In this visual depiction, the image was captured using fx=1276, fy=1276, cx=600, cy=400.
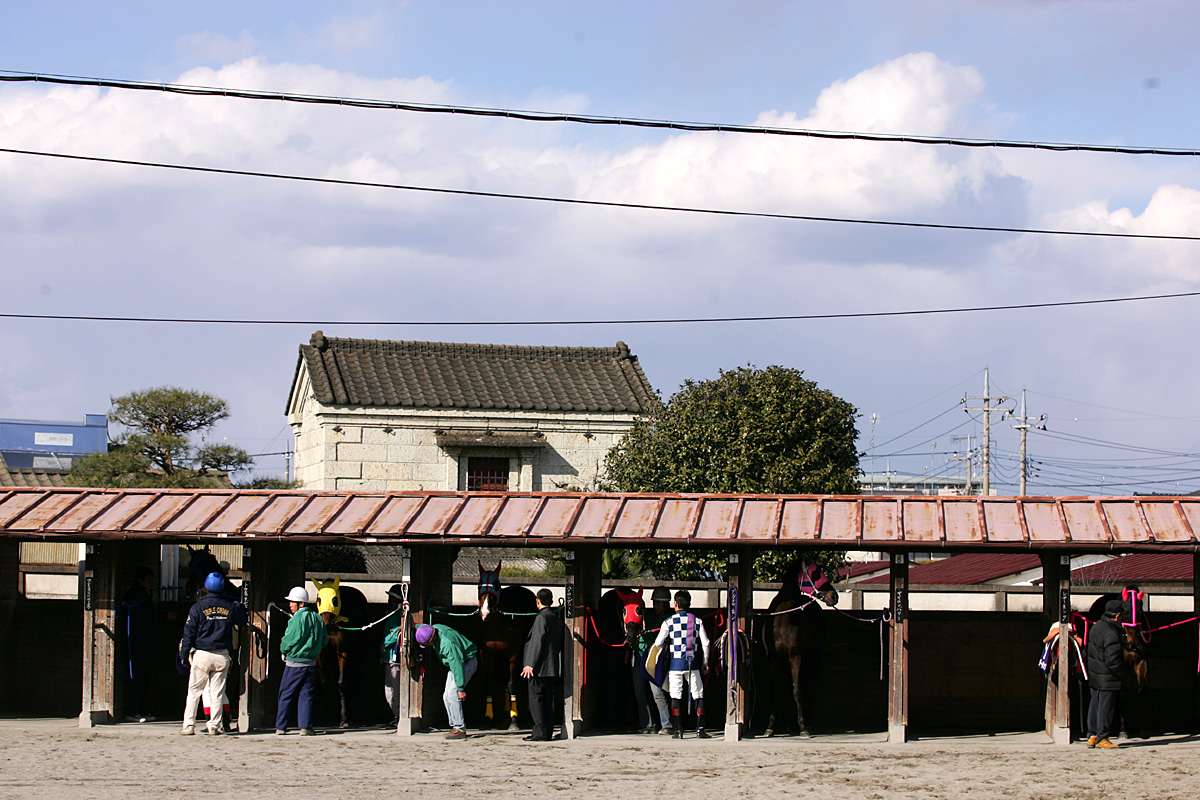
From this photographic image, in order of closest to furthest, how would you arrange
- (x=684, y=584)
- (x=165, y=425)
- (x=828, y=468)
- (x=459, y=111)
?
(x=459, y=111) < (x=684, y=584) < (x=828, y=468) < (x=165, y=425)

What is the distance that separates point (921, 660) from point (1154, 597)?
1054 cm

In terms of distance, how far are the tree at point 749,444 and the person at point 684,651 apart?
1563 cm

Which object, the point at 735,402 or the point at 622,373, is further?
the point at 622,373

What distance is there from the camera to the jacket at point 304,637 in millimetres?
13977

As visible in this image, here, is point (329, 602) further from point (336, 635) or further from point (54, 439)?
point (54, 439)

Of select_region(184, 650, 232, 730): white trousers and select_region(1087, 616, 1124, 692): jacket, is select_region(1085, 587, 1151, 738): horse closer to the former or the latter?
select_region(1087, 616, 1124, 692): jacket

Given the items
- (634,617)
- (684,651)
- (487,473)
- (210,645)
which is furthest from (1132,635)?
(487,473)

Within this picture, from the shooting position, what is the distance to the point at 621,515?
14.1 m

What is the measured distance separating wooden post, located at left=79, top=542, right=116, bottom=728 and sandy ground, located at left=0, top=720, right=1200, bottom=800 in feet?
1.48

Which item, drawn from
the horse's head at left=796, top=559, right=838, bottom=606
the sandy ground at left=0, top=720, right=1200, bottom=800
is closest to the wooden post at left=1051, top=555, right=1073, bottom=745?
the sandy ground at left=0, top=720, right=1200, bottom=800

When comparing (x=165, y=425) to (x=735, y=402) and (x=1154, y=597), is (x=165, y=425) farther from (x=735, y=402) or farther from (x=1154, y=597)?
(x=1154, y=597)

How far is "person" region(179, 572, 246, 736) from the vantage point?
14102 mm

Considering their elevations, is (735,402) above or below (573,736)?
above

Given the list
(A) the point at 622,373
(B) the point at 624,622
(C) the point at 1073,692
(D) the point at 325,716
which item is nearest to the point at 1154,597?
(C) the point at 1073,692
